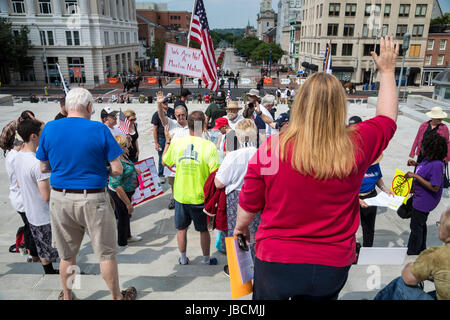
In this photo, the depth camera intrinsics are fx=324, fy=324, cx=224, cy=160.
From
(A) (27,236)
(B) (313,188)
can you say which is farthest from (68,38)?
(B) (313,188)

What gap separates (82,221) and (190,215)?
1.55 m

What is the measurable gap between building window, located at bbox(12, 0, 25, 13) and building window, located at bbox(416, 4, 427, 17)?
5890 centimetres

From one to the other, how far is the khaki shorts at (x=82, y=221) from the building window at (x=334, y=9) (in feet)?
193

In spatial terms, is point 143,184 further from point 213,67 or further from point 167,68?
point 213,67

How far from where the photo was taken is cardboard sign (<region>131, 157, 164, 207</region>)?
589 centimetres

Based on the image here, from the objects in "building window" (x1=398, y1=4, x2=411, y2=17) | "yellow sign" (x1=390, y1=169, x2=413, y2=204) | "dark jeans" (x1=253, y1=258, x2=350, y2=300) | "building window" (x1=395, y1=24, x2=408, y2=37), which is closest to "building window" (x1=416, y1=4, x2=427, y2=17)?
"building window" (x1=398, y1=4, x2=411, y2=17)

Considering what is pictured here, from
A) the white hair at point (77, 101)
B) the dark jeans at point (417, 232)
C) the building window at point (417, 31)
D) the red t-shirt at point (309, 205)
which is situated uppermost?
the building window at point (417, 31)

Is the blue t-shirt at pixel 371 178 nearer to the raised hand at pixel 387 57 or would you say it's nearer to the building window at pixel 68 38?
the raised hand at pixel 387 57

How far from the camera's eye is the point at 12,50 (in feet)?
139

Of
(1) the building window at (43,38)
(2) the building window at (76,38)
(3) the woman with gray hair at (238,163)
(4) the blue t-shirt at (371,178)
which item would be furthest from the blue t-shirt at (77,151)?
(2) the building window at (76,38)

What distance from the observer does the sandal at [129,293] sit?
10.3 feet

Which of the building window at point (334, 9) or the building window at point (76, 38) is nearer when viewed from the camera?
the building window at point (76, 38)

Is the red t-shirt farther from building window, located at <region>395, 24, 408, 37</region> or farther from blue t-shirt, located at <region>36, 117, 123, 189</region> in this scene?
building window, located at <region>395, 24, 408, 37</region>

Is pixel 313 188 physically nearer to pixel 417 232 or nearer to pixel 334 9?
pixel 417 232
